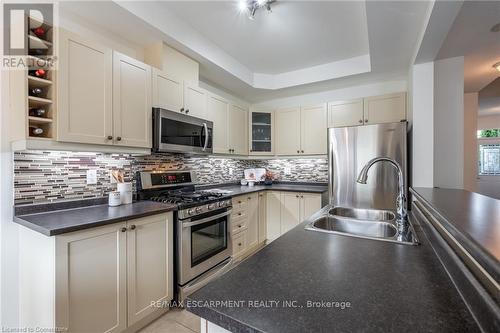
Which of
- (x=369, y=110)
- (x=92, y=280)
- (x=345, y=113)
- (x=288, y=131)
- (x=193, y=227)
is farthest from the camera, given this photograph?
(x=288, y=131)

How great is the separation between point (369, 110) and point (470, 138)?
91.3 inches

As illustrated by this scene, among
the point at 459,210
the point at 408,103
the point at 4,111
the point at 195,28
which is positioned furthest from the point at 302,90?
the point at 4,111

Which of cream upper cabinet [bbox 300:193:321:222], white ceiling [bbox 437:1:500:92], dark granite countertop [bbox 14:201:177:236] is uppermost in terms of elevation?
white ceiling [bbox 437:1:500:92]

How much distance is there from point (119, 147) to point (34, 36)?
2.86 feet

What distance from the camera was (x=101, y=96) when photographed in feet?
5.89

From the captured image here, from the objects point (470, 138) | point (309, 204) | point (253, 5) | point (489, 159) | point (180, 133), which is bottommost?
point (309, 204)

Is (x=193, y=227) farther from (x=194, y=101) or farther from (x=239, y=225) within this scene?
(x=194, y=101)

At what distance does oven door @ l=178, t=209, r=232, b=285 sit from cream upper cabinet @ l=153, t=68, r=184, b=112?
1146mm

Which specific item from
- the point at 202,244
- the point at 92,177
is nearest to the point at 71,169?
the point at 92,177

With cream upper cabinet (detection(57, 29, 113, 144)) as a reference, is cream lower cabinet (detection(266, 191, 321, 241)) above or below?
below

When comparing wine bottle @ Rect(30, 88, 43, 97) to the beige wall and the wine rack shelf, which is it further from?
the beige wall

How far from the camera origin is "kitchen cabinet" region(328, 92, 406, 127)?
9.97ft

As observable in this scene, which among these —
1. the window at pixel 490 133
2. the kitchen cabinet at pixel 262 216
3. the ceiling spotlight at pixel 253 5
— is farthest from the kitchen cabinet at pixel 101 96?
the window at pixel 490 133

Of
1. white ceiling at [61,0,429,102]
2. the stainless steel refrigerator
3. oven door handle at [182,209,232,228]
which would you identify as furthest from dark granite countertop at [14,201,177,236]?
the stainless steel refrigerator
